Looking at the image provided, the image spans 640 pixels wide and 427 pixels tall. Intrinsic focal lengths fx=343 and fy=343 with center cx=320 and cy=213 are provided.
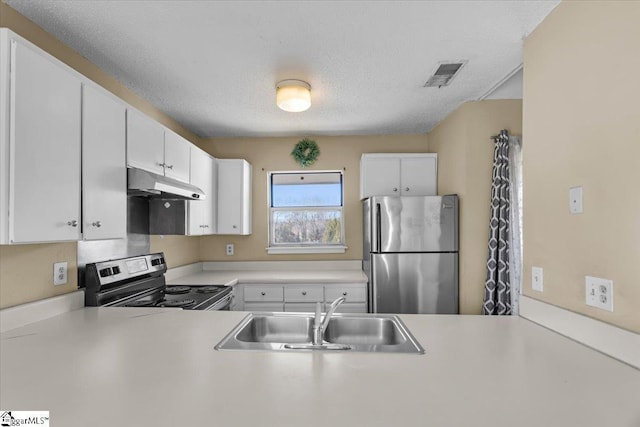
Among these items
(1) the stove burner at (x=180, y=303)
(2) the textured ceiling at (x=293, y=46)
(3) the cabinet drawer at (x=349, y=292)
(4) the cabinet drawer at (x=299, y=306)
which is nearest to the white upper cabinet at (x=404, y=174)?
(2) the textured ceiling at (x=293, y=46)

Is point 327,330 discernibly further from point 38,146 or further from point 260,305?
point 260,305

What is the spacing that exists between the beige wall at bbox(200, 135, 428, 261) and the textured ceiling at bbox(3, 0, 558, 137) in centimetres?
96

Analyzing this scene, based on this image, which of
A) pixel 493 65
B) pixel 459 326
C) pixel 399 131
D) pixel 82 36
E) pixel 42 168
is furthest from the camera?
pixel 399 131

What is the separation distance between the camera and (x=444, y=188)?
348 centimetres

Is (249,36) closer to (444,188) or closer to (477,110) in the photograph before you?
(477,110)

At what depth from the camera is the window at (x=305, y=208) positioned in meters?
4.05

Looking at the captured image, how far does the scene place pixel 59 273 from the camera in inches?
73.5

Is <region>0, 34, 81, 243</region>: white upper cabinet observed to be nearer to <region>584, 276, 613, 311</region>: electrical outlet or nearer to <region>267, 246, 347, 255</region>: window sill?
<region>584, 276, 613, 311</region>: electrical outlet

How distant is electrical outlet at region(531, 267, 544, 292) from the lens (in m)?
1.63

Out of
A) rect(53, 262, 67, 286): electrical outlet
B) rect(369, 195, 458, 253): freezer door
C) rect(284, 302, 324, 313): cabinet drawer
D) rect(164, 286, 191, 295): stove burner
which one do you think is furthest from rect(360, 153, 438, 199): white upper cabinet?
rect(53, 262, 67, 286): electrical outlet

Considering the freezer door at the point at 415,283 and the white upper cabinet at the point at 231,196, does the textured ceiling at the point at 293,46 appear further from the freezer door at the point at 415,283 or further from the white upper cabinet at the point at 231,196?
the freezer door at the point at 415,283

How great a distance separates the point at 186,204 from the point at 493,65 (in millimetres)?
2506

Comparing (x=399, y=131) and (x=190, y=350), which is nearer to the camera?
(x=190, y=350)

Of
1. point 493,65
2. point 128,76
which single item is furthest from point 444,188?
point 128,76
